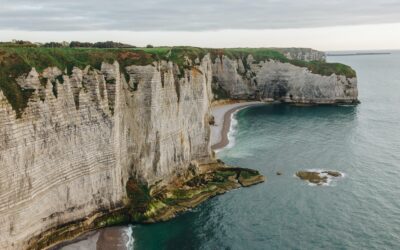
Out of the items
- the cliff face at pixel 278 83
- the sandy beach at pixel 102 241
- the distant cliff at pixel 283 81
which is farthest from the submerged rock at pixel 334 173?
the cliff face at pixel 278 83

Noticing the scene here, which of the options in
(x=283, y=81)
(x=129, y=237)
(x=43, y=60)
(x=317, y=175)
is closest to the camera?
(x=43, y=60)

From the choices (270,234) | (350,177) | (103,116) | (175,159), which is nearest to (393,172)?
(350,177)

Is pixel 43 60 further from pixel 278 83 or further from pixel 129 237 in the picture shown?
pixel 278 83

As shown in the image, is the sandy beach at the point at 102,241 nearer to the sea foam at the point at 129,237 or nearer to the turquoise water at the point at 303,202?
the sea foam at the point at 129,237

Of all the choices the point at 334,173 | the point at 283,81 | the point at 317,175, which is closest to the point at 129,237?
the point at 317,175

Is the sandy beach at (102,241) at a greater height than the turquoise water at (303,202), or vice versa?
the turquoise water at (303,202)

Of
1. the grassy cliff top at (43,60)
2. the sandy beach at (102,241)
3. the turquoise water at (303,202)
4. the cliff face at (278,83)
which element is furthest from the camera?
the cliff face at (278,83)
